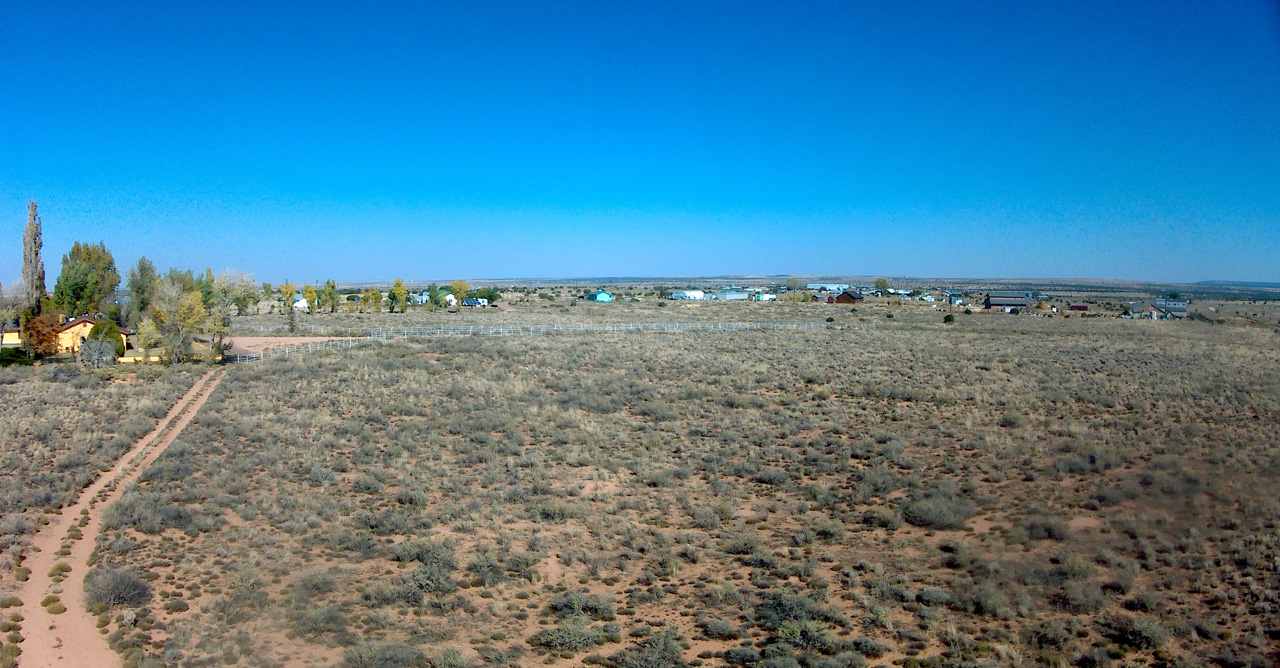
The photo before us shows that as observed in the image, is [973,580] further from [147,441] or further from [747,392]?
[147,441]

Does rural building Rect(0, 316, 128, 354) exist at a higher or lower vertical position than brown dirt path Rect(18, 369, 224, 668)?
higher

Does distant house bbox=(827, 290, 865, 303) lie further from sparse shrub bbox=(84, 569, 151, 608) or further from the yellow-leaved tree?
sparse shrub bbox=(84, 569, 151, 608)

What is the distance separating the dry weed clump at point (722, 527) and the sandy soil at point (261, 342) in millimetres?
17079

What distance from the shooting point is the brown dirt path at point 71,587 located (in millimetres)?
9641

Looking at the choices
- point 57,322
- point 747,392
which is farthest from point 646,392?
point 57,322

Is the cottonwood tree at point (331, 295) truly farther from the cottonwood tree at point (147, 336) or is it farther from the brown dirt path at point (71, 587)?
the brown dirt path at point (71, 587)

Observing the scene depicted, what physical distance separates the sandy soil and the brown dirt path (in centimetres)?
2392

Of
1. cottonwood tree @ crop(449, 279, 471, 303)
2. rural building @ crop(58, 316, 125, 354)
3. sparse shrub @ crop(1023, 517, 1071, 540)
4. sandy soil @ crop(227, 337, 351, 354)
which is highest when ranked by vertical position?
cottonwood tree @ crop(449, 279, 471, 303)

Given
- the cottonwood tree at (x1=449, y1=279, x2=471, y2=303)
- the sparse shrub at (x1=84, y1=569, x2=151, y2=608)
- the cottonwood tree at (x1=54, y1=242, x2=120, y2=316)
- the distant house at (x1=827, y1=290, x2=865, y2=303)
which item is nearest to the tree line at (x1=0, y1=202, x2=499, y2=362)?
the cottonwood tree at (x1=54, y1=242, x2=120, y2=316)

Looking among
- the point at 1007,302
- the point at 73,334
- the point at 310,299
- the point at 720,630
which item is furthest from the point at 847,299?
the point at 720,630

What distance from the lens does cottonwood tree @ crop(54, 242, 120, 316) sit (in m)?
47.9

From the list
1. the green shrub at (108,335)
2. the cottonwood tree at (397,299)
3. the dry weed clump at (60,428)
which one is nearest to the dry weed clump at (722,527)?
the dry weed clump at (60,428)

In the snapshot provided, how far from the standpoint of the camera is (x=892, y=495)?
15422 millimetres

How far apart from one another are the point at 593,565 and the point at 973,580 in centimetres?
639
